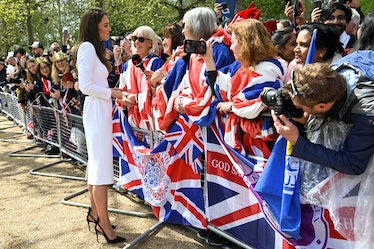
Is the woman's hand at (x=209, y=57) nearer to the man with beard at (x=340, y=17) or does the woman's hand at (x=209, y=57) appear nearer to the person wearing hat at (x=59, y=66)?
the man with beard at (x=340, y=17)

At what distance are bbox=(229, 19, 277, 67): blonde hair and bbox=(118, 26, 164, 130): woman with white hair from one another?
1452mm

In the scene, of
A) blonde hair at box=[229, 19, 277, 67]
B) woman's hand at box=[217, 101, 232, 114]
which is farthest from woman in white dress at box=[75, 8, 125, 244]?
blonde hair at box=[229, 19, 277, 67]

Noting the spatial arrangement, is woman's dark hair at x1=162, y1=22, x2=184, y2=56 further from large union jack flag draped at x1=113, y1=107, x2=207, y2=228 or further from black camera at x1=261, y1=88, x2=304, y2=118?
→ black camera at x1=261, y1=88, x2=304, y2=118

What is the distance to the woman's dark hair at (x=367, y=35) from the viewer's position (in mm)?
2088

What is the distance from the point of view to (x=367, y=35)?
2.11 m

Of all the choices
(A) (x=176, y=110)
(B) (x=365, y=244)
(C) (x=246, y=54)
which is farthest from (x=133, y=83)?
(B) (x=365, y=244)

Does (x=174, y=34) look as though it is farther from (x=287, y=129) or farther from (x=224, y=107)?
(x=287, y=129)

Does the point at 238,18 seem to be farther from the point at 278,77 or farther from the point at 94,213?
the point at 94,213

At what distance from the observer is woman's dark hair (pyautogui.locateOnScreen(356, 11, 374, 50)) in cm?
209

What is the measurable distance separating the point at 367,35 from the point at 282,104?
68 cm

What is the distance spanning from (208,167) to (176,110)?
62 centimetres

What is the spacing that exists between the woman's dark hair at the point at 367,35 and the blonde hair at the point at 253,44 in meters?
0.66

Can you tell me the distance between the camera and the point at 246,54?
2.61 m

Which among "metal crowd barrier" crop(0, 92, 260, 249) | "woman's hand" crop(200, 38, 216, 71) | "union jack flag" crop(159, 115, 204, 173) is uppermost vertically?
"woman's hand" crop(200, 38, 216, 71)
